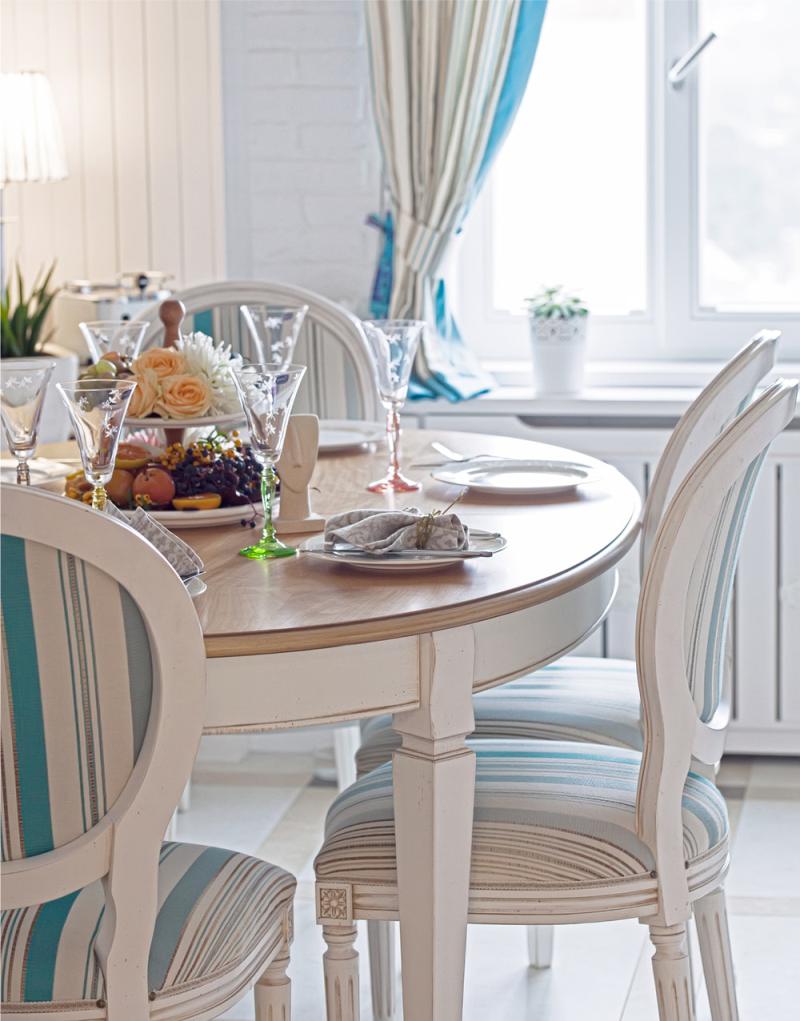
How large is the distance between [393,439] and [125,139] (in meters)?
1.43

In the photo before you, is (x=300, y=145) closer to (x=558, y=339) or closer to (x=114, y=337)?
(x=558, y=339)

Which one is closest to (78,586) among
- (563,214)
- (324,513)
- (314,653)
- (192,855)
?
(314,653)

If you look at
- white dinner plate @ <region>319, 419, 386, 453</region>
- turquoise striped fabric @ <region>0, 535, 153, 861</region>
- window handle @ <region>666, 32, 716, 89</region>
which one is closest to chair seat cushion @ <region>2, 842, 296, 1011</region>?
turquoise striped fabric @ <region>0, 535, 153, 861</region>

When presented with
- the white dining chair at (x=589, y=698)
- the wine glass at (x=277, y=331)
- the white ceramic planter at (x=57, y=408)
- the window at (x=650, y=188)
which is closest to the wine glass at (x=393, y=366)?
the wine glass at (x=277, y=331)

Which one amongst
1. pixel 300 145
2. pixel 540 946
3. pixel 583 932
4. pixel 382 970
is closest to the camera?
pixel 382 970

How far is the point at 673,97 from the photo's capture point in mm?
2912

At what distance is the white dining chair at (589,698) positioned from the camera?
1.73 meters

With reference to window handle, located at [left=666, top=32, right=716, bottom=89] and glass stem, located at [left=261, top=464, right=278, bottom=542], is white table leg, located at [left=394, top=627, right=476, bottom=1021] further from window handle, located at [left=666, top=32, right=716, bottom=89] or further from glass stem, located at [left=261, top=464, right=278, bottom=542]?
window handle, located at [left=666, top=32, right=716, bottom=89]

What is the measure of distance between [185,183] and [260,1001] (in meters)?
2.00

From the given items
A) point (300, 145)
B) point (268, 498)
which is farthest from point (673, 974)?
point (300, 145)

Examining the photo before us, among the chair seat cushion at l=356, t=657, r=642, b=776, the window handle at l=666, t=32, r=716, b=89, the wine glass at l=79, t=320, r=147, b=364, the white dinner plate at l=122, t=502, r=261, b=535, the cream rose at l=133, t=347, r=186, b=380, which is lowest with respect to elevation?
the chair seat cushion at l=356, t=657, r=642, b=776

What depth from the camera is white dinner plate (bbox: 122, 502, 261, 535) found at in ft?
5.18

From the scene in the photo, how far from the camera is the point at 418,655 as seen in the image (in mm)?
1263

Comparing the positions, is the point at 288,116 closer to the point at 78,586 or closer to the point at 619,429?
the point at 619,429
